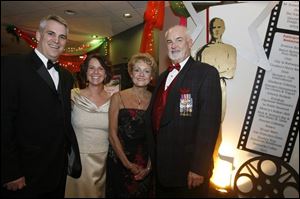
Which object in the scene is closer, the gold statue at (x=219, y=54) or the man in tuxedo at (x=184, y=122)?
the man in tuxedo at (x=184, y=122)

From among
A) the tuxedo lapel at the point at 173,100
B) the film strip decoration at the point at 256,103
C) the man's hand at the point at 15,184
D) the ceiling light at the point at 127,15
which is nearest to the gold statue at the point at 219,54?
the film strip decoration at the point at 256,103

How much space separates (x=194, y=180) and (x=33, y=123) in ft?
2.44

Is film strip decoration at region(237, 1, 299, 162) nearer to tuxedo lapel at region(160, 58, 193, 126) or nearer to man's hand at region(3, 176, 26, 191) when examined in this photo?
→ tuxedo lapel at region(160, 58, 193, 126)

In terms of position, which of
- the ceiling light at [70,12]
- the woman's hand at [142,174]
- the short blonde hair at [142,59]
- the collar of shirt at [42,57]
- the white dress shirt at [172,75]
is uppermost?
the ceiling light at [70,12]

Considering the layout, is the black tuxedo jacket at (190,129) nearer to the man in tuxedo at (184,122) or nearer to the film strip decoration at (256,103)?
the man in tuxedo at (184,122)

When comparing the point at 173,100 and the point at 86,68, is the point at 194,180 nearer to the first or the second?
the point at 173,100

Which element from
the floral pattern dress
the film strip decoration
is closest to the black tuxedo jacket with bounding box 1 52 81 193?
the floral pattern dress

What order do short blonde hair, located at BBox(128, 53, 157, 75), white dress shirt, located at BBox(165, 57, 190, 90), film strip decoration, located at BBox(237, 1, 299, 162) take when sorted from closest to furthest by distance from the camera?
white dress shirt, located at BBox(165, 57, 190, 90) < short blonde hair, located at BBox(128, 53, 157, 75) < film strip decoration, located at BBox(237, 1, 299, 162)

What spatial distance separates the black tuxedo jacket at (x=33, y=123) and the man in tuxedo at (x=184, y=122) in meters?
0.45

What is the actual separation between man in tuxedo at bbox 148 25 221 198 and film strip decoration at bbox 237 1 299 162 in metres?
0.74

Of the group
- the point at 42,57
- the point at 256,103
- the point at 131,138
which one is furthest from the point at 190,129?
the point at 256,103

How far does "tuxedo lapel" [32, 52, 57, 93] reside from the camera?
3.82ft

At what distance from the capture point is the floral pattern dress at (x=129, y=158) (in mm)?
1586

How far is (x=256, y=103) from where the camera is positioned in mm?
1924
